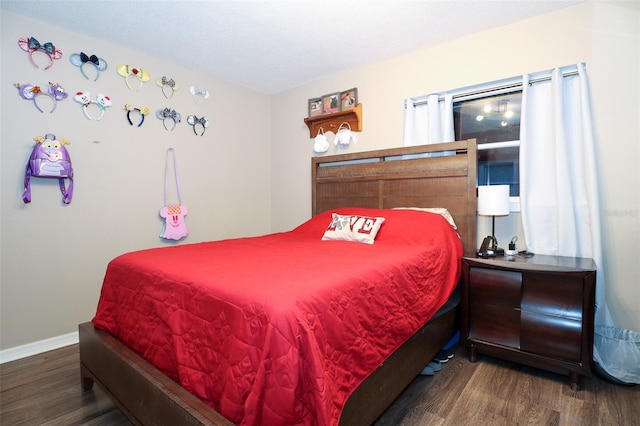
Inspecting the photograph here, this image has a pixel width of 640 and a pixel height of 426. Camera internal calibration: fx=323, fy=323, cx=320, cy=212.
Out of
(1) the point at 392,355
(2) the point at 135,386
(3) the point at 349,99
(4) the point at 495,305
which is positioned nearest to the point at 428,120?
(3) the point at 349,99

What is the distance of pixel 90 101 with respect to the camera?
2.54 metres

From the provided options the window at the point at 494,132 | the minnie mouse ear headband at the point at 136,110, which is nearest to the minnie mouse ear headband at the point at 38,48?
the minnie mouse ear headband at the point at 136,110

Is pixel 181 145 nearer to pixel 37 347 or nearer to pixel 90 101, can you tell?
pixel 90 101

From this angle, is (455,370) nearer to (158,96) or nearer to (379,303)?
(379,303)

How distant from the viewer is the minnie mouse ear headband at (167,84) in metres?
2.95

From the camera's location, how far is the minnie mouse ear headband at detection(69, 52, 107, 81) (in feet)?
8.05

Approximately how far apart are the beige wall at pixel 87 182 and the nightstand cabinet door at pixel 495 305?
2516mm

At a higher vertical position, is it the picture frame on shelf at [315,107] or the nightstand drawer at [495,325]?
the picture frame on shelf at [315,107]

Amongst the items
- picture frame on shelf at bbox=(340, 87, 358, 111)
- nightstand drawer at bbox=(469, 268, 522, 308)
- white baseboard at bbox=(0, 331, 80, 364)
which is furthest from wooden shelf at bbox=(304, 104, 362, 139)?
white baseboard at bbox=(0, 331, 80, 364)

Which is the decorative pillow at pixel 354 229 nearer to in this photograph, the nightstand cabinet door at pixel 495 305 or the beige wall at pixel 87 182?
the nightstand cabinet door at pixel 495 305

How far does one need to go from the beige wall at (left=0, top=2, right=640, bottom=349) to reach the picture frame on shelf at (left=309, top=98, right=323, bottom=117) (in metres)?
0.08

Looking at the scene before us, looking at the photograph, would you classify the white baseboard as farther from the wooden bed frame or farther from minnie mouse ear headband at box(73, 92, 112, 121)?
minnie mouse ear headband at box(73, 92, 112, 121)

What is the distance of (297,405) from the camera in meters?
0.97

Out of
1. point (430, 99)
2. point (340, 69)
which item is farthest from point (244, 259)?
point (340, 69)
